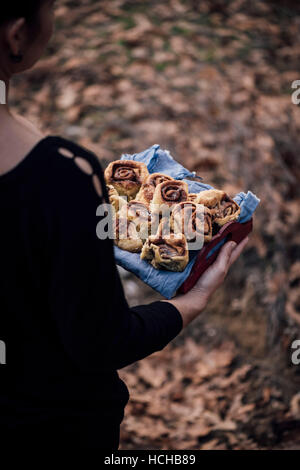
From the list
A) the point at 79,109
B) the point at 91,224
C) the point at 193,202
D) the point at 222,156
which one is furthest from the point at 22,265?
the point at 79,109

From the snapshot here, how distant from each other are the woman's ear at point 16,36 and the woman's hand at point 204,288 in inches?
26.2

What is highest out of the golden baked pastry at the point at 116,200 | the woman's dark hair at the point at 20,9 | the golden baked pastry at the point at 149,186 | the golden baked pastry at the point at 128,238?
the woman's dark hair at the point at 20,9

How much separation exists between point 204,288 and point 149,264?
193 mm

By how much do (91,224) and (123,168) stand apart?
81 centimetres

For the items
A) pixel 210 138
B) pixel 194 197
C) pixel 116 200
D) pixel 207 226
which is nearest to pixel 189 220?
pixel 207 226

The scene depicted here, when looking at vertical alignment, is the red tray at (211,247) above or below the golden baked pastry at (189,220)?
below

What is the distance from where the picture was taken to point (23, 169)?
70 cm

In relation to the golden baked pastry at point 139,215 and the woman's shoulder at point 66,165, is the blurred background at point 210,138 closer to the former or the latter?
the golden baked pastry at point 139,215

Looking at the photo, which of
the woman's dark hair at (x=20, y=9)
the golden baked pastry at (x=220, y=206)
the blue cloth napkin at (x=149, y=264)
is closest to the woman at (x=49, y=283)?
the woman's dark hair at (x=20, y=9)

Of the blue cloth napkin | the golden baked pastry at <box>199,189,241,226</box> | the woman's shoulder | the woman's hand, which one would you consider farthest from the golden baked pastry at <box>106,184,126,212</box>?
the woman's shoulder

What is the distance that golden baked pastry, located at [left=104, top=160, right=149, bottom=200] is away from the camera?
1.47m

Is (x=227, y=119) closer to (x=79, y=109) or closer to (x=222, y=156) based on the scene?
(x=222, y=156)

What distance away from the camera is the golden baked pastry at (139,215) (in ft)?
4.46

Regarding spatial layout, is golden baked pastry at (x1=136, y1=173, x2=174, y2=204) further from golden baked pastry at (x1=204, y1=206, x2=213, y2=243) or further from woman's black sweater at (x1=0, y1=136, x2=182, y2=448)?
woman's black sweater at (x1=0, y1=136, x2=182, y2=448)
